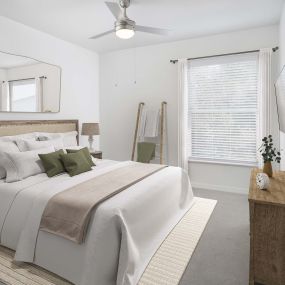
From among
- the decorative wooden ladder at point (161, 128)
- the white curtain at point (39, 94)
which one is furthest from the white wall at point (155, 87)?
the white curtain at point (39, 94)

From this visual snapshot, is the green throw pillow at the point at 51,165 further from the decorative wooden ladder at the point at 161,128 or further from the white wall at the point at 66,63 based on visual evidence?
the decorative wooden ladder at the point at 161,128

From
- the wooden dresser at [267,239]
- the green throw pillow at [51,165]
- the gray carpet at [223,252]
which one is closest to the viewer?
the wooden dresser at [267,239]

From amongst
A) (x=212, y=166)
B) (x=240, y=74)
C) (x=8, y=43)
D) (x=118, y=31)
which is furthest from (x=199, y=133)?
(x=8, y=43)

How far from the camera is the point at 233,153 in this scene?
3963 mm

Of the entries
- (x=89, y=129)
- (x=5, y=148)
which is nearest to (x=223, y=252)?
(x=5, y=148)

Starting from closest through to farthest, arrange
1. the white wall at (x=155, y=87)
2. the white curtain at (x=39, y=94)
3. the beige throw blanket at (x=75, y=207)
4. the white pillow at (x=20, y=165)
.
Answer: the beige throw blanket at (x=75, y=207) < the white pillow at (x=20, y=165) < the white curtain at (x=39, y=94) < the white wall at (x=155, y=87)

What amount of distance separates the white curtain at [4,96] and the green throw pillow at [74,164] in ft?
3.88

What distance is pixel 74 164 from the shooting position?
9.10 ft

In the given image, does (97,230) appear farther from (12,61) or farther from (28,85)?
(12,61)

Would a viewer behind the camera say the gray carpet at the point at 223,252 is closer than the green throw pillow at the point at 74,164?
Yes

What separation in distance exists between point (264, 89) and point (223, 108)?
69 cm

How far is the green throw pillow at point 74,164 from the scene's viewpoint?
2.74 metres

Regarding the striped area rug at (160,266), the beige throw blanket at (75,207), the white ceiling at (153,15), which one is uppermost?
the white ceiling at (153,15)

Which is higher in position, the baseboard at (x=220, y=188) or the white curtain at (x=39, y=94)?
the white curtain at (x=39, y=94)
